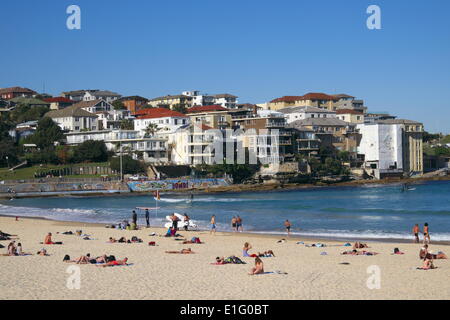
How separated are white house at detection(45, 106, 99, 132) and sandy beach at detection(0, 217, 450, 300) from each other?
264 feet

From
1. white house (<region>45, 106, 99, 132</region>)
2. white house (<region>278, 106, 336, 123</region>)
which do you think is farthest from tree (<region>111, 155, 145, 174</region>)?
white house (<region>278, 106, 336, 123</region>)

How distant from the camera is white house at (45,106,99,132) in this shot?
10494 cm

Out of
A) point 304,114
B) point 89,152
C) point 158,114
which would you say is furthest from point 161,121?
point 304,114

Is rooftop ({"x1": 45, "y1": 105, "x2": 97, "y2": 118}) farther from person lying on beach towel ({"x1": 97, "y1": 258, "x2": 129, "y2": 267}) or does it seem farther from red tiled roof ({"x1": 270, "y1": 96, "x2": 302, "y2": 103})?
person lying on beach towel ({"x1": 97, "y1": 258, "x2": 129, "y2": 267})

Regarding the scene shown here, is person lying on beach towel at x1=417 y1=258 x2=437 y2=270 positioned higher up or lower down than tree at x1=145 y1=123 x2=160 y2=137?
lower down

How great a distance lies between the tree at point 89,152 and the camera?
288 feet

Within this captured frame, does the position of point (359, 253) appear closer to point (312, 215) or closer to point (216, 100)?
point (312, 215)

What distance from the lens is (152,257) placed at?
22.5 m

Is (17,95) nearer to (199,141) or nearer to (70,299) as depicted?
(199,141)

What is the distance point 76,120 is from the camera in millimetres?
105375

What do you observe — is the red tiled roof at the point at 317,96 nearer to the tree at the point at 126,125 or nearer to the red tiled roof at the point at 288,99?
the red tiled roof at the point at 288,99

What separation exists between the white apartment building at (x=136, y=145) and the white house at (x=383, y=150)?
33085 millimetres

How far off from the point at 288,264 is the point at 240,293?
17.9 feet

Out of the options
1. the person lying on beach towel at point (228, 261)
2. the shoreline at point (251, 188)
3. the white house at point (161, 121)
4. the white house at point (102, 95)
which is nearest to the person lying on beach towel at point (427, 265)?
the person lying on beach towel at point (228, 261)
